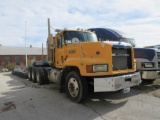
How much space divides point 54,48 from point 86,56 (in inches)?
124

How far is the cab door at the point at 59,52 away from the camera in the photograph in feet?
28.6

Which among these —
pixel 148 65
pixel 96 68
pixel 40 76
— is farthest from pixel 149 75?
pixel 40 76

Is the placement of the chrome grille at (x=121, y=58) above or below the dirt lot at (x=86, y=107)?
above

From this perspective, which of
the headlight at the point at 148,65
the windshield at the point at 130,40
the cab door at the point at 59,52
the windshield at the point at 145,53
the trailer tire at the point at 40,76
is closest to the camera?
the cab door at the point at 59,52

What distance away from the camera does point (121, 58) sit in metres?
7.09

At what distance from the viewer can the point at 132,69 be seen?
24.1ft

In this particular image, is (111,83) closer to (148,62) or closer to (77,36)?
(77,36)

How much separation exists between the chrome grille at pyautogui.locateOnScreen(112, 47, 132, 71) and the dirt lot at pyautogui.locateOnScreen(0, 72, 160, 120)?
122 cm

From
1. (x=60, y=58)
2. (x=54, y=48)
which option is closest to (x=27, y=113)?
(x=60, y=58)

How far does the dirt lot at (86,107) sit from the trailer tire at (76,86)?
25 cm

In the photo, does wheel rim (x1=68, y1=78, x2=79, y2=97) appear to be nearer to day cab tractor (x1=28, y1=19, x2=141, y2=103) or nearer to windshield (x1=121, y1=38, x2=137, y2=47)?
day cab tractor (x1=28, y1=19, x2=141, y2=103)

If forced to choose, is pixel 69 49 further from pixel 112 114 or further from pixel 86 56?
pixel 112 114

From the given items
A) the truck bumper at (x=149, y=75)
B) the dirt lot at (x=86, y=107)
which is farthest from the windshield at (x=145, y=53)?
the dirt lot at (x=86, y=107)

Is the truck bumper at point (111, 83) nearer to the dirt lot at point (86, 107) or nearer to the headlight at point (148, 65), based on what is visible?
the dirt lot at point (86, 107)
